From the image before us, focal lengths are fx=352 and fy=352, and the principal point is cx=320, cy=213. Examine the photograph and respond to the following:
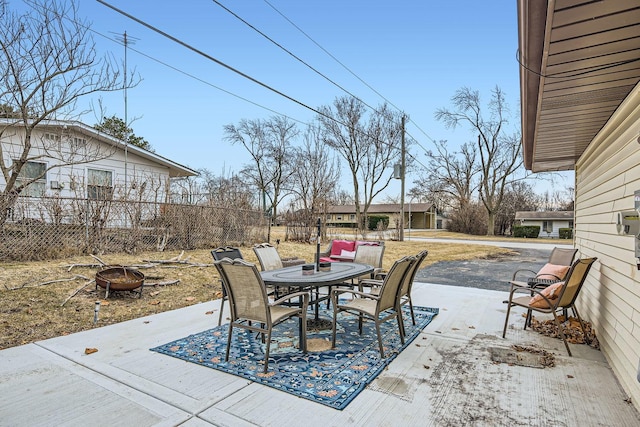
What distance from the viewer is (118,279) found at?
5.32 meters

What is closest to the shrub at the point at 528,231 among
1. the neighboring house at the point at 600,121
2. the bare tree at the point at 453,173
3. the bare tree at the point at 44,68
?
the bare tree at the point at 453,173

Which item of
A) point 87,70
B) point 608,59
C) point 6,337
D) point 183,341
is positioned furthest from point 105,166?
point 608,59

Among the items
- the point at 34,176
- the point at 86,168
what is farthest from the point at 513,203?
the point at 34,176

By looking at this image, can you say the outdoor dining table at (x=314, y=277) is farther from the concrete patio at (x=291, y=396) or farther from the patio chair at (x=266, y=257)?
the concrete patio at (x=291, y=396)

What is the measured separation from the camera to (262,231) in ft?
39.9

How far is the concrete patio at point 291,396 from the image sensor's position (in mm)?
2266

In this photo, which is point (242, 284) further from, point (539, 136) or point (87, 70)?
point (87, 70)

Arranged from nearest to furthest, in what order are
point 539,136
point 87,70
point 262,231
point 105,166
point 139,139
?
point 539,136
point 87,70
point 105,166
point 262,231
point 139,139

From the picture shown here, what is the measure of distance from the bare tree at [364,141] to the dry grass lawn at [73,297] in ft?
55.0

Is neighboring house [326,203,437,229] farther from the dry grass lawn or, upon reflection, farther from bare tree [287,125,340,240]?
the dry grass lawn

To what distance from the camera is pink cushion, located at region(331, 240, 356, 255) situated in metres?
7.05

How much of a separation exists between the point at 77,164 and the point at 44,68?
2.44 m

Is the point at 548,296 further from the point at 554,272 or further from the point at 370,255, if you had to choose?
the point at 370,255

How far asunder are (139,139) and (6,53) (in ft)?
55.8
